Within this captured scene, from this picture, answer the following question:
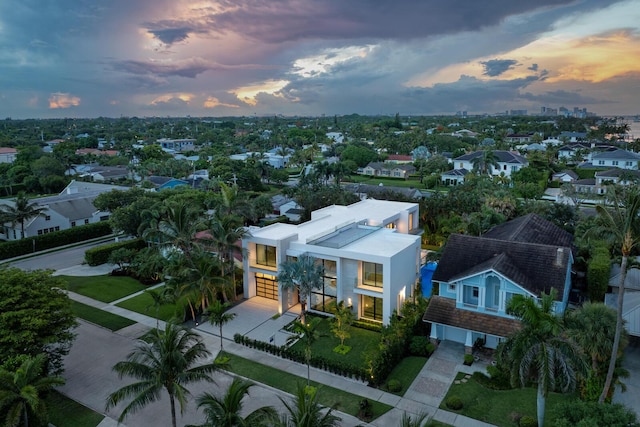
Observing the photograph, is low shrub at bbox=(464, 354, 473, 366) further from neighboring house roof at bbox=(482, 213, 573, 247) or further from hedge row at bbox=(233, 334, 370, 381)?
neighboring house roof at bbox=(482, 213, 573, 247)

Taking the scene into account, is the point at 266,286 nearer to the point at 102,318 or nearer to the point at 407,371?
the point at 102,318

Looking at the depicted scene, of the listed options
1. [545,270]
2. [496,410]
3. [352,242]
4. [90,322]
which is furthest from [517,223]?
[90,322]

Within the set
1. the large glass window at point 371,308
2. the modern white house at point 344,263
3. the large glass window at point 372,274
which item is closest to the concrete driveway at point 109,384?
the modern white house at point 344,263

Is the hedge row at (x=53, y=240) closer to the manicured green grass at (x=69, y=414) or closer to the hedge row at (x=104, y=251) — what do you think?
the hedge row at (x=104, y=251)

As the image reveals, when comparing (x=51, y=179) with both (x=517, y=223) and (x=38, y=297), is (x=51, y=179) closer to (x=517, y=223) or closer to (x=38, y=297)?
(x=38, y=297)

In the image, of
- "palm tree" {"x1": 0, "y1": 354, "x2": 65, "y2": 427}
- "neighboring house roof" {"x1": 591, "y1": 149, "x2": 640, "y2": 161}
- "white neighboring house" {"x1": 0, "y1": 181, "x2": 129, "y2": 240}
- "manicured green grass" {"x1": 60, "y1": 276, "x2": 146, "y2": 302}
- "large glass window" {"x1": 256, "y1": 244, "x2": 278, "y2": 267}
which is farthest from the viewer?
"neighboring house roof" {"x1": 591, "y1": 149, "x2": 640, "y2": 161}

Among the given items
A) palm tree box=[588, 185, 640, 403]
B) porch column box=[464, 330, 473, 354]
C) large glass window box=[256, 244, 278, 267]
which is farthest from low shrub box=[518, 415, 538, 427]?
large glass window box=[256, 244, 278, 267]
